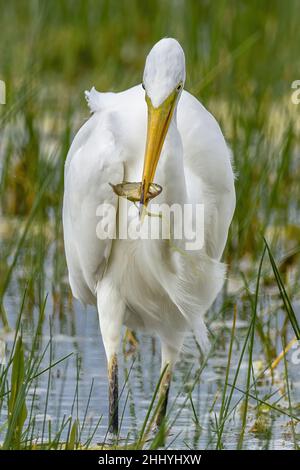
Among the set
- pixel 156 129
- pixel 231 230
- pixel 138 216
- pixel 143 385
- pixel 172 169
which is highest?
pixel 156 129

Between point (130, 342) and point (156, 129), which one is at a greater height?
point (156, 129)

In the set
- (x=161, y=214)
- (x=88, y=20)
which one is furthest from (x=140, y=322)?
(x=88, y=20)

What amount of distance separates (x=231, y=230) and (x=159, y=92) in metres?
1.84

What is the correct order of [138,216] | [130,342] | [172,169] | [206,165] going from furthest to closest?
[130,342] < [206,165] < [138,216] < [172,169]

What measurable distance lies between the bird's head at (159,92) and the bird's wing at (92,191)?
31 cm

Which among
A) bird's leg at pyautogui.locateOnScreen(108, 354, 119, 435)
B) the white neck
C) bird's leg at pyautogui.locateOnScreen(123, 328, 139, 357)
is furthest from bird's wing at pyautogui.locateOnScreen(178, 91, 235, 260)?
bird's leg at pyautogui.locateOnScreen(123, 328, 139, 357)

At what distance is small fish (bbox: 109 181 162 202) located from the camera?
2.97 meters

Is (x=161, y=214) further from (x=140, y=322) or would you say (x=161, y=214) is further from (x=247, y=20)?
(x=247, y=20)

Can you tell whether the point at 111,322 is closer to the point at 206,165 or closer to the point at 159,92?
the point at 206,165

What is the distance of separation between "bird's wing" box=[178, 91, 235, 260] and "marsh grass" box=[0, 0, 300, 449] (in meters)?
0.24

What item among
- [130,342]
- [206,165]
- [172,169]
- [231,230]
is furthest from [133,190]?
[231,230]

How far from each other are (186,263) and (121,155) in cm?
43

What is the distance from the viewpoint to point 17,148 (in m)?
5.43

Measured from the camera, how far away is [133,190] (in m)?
3.03
